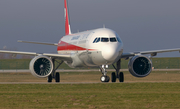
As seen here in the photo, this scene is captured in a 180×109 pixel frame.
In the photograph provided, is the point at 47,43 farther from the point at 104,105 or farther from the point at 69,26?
the point at 104,105

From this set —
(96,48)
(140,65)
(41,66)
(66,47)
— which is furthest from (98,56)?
(66,47)

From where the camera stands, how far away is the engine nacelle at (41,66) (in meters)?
28.1

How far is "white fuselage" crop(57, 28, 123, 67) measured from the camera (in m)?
26.7

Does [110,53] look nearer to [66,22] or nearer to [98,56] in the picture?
[98,56]

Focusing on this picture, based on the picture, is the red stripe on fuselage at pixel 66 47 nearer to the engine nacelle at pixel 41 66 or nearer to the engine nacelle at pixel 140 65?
the engine nacelle at pixel 41 66

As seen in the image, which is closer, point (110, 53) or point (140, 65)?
point (110, 53)

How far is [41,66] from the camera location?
1117 inches

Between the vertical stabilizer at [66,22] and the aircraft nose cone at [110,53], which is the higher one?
the vertical stabilizer at [66,22]

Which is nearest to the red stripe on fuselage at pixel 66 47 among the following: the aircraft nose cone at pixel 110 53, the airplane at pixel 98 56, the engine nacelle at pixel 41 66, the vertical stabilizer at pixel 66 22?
the airplane at pixel 98 56

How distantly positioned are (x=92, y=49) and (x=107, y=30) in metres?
1.96

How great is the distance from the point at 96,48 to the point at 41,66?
14.7 ft

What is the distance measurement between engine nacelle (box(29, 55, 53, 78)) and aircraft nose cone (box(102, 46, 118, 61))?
4.46 meters

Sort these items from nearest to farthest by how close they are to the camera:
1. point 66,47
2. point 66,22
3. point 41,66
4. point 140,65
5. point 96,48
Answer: point 96,48 → point 41,66 → point 140,65 → point 66,47 → point 66,22

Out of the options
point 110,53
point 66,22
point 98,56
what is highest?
point 66,22
